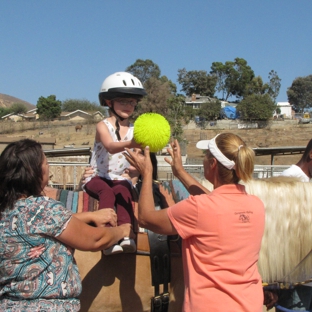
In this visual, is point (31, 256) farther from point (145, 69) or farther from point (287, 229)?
point (145, 69)

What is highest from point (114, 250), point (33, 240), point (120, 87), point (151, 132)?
point (120, 87)

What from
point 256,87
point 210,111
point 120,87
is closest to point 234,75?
point 256,87

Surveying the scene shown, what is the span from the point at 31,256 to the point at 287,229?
1.93 meters

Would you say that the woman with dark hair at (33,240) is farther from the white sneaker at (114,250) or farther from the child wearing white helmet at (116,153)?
the child wearing white helmet at (116,153)

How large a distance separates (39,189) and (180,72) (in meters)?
81.8

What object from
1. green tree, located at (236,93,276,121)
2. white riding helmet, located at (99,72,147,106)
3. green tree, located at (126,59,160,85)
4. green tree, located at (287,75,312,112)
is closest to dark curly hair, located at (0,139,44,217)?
white riding helmet, located at (99,72,147,106)

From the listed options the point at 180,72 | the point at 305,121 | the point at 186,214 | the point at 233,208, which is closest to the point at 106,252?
the point at 186,214

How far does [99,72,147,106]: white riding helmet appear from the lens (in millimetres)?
3148

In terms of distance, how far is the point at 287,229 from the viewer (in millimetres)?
2988

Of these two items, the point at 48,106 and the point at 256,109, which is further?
the point at 48,106

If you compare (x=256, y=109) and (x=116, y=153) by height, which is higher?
(x=256, y=109)

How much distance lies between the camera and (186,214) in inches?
86.2

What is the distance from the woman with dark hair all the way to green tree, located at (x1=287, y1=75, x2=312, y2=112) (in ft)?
284

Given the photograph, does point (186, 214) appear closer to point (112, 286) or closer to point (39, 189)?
point (39, 189)
